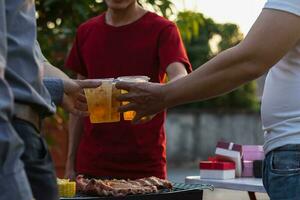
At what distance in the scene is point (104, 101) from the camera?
2.80 m

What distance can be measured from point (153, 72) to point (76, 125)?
0.55 meters

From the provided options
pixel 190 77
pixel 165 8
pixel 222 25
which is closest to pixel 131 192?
pixel 190 77

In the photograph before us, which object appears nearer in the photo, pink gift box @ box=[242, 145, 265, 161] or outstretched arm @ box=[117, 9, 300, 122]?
outstretched arm @ box=[117, 9, 300, 122]

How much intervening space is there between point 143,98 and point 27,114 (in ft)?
2.72

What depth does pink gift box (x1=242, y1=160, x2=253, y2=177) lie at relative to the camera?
369 centimetres

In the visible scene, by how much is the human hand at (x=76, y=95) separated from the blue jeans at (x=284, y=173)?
702 mm

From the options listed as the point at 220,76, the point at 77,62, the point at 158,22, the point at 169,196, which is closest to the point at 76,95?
the point at 169,196

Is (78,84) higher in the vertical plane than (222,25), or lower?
lower

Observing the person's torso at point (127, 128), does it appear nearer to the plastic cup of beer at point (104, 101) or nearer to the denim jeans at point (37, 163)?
the plastic cup of beer at point (104, 101)

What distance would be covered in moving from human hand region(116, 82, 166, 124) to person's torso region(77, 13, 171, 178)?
638mm

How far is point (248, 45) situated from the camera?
224 cm

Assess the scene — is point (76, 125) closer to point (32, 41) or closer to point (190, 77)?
point (190, 77)

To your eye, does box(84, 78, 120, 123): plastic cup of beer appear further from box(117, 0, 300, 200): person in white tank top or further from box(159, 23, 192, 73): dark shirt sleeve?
box(159, 23, 192, 73): dark shirt sleeve

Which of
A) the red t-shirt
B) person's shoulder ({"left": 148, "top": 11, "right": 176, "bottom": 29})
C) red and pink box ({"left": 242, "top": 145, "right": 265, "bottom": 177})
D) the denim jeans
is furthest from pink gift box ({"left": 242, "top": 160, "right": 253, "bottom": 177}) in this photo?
the denim jeans
